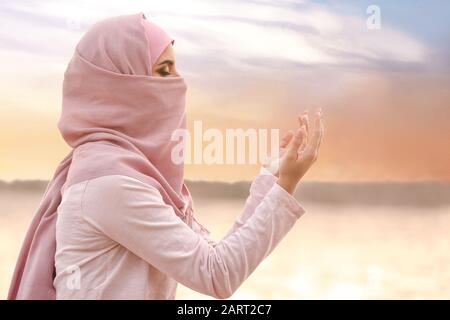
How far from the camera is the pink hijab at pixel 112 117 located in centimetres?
98

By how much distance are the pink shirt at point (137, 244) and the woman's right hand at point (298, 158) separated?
0.08 feet

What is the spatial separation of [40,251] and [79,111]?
0.77 feet

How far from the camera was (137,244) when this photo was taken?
3.06ft

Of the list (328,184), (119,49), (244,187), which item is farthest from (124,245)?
(328,184)

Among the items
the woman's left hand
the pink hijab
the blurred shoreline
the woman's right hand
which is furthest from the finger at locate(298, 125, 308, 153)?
the blurred shoreline

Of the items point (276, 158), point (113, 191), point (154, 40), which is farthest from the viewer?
point (276, 158)

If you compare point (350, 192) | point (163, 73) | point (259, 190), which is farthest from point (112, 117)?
point (350, 192)

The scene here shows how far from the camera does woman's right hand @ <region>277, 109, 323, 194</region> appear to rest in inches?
39.0

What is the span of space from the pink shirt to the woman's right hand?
0.08 feet

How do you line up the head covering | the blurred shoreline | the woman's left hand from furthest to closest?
the blurred shoreline
the woman's left hand
the head covering

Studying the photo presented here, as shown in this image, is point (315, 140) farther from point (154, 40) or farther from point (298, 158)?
point (154, 40)

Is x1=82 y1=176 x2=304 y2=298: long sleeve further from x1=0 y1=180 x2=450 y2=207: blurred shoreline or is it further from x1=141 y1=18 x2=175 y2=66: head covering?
x1=0 y1=180 x2=450 y2=207: blurred shoreline

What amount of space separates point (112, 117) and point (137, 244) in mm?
214
